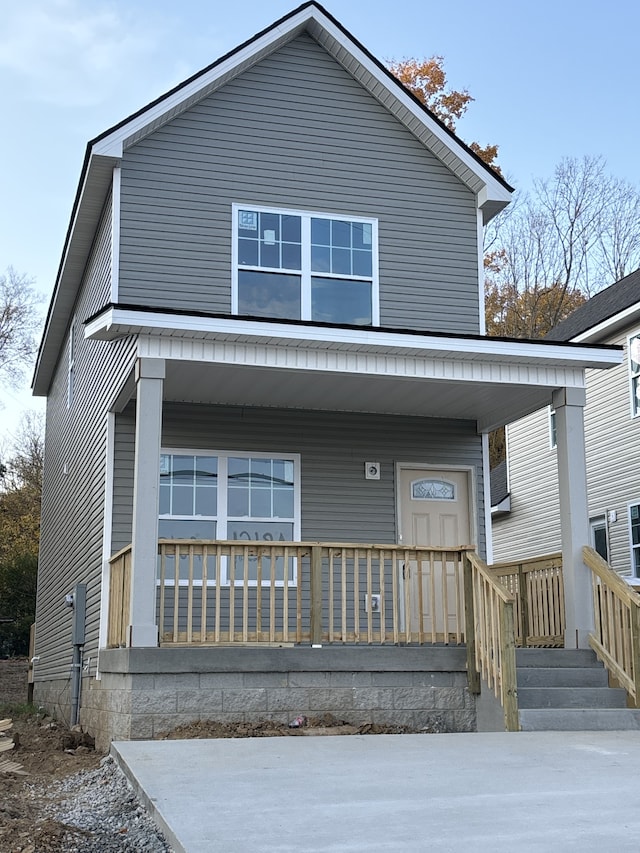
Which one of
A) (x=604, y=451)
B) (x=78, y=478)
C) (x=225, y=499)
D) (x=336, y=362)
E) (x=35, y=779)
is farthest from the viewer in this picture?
(x=604, y=451)

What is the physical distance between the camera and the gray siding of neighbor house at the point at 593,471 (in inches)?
698

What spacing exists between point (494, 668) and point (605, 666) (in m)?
1.54

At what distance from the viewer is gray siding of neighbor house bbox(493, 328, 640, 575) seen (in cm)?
1773

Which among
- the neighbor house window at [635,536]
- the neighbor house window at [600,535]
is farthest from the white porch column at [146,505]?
the neighbor house window at [600,535]

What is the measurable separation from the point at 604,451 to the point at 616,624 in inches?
356

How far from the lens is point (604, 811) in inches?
204

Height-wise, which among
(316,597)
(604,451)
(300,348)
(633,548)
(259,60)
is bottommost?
(316,597)

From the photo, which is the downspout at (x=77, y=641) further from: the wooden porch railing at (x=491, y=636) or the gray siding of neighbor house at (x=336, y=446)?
the wooden porch railing at (x=491, y=636)

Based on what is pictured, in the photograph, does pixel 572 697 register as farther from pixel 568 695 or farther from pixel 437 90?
pixel 437 90

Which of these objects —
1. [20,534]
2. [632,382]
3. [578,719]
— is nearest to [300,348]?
[578,719]

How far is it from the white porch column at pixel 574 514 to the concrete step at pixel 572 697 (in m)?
0.81

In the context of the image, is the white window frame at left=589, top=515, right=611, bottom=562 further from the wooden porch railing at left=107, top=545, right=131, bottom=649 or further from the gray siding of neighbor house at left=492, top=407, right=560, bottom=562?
the wooden porch railing at left=107, top=545, right=131, bottom=649

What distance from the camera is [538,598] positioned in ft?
40.2

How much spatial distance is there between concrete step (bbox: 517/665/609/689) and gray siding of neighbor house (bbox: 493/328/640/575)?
783 cm
